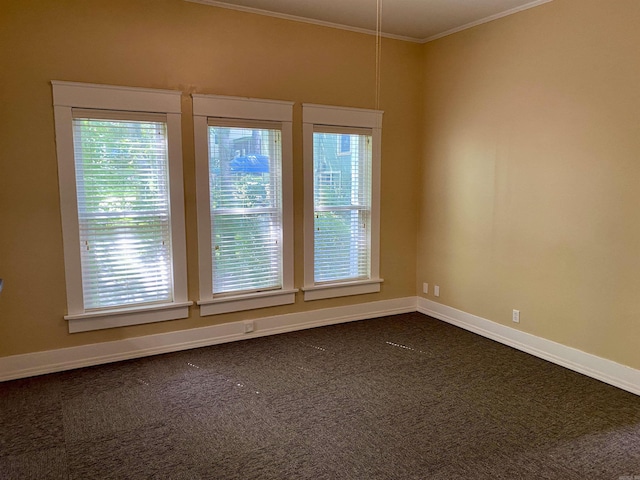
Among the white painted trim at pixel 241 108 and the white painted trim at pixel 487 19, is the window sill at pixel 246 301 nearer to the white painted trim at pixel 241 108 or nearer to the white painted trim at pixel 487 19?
the white painted trim at pixel 241 108

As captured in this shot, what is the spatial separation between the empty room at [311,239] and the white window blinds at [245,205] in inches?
0.9

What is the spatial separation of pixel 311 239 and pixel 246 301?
87 centimetres

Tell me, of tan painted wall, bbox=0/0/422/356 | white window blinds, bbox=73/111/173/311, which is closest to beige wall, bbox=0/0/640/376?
tan painted wall, bbox=0/0/422/356

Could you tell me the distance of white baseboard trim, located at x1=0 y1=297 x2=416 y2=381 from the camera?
3.50 m

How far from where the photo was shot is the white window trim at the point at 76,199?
344 centimetres

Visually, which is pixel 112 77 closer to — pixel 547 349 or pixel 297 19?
pixel 297 19

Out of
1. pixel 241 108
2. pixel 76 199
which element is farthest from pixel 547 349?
pixel 76 199

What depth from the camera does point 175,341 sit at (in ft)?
13.1

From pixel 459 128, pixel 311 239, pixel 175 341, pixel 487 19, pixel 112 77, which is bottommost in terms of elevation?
pixel 175 341

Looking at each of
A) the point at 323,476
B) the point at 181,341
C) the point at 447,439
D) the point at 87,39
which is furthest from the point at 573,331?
the point at 87,39

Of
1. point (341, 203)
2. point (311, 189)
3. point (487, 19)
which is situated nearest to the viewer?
point (487, 19)

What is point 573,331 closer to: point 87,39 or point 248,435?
point 248,435

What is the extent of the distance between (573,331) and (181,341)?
3.23m

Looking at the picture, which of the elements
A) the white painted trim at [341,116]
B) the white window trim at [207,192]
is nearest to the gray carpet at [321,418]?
the white window trim at [207,192]
